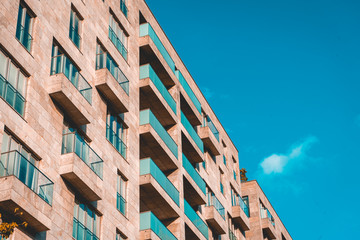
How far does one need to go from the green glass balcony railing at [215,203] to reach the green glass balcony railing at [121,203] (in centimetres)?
1608

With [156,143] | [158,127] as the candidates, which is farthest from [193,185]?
[158,127]

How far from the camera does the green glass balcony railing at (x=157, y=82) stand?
4222cm

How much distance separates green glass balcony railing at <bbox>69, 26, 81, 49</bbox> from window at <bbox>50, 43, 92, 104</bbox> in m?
1.53

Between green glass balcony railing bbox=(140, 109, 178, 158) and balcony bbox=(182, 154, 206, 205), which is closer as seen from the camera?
green glass balcony railing bbox=(140, 109, 178, 158)

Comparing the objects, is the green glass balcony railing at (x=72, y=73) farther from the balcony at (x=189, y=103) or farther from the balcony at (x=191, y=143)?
the balcony at (x=189, y=103)

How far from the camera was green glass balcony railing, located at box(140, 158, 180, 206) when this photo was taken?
1521 inches

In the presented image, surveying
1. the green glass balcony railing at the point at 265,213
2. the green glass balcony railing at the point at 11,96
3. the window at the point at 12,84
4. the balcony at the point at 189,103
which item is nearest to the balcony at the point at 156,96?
the balcony at the point at 189,103

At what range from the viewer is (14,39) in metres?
28.9

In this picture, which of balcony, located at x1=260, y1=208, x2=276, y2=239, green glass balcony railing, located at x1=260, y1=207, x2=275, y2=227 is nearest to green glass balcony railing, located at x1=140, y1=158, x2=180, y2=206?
balcony, located at x1=260, y1=208, x2=276, y2=239

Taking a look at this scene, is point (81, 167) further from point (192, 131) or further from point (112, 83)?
point (192, 131)

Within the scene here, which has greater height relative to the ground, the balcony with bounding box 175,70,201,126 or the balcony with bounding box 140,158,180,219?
the balcony with bounding box 175,70,201,126

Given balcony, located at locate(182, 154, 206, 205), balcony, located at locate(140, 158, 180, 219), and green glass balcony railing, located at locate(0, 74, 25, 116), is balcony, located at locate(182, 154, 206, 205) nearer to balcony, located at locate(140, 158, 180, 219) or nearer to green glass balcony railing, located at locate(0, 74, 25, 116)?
balcony, located at locate(140, 158, 180, 219)

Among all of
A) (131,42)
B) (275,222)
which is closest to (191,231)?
(131,42)

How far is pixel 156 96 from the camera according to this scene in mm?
43062
